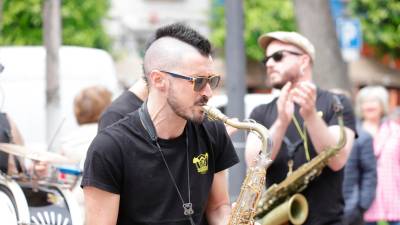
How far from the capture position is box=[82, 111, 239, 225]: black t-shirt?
3391 mm

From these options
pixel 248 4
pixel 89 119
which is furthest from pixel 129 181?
pixel 248 4

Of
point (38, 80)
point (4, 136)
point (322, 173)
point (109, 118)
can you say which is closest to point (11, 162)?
point (4, 136)

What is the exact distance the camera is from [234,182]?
5742mm

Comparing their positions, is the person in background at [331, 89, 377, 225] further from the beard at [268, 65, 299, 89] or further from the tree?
the tree

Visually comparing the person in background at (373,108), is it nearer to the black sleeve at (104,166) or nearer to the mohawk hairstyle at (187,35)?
the mohawk hairstyle at (187,35)

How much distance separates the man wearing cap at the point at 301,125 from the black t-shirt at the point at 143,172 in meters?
1.23

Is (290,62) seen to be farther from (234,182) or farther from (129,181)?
(129,181)

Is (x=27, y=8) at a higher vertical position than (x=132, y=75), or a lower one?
higher

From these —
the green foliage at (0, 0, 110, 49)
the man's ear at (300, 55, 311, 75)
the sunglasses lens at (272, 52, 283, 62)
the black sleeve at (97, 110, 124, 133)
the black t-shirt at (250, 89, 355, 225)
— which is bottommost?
the black t-shirt at (250, 89, 355, 225)

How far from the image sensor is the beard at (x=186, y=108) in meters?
3.45

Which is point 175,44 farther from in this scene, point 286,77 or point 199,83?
point 286,77

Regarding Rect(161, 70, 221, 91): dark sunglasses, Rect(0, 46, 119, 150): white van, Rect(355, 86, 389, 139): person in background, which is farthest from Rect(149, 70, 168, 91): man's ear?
Rect(0, 46, 119, 150): white van

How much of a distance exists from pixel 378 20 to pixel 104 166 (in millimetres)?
19576

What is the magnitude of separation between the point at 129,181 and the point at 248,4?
2163 cm
